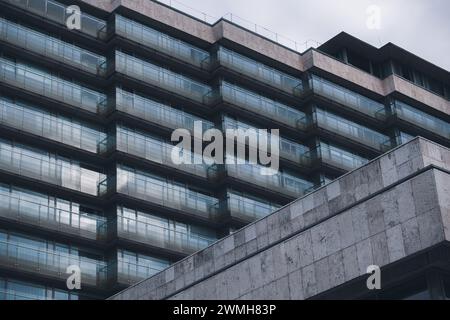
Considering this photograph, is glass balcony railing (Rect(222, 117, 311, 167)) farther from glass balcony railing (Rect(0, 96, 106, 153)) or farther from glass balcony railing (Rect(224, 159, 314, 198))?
glass balcony railing (Rect(0, 96, 106, 153))

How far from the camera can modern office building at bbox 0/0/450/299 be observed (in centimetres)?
7119

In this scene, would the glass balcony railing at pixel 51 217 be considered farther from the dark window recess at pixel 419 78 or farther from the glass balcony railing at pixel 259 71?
the dark window recess at pixel 419 78

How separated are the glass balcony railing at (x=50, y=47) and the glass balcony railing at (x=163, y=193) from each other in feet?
31.2

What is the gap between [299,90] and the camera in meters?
90.8

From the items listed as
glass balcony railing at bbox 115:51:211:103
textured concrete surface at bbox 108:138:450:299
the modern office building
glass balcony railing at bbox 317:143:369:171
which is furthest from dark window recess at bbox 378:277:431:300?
glass balcony railing at bbox 317:143:369:171

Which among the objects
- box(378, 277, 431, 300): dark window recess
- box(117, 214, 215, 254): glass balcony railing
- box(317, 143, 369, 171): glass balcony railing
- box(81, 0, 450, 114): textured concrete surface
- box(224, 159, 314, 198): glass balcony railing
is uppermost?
box(81, 0, 450, 114): textured concrete surface

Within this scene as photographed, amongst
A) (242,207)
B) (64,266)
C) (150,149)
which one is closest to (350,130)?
(242,207)

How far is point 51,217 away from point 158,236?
8787 mm

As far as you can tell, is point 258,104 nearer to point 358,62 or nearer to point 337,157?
point 337,157

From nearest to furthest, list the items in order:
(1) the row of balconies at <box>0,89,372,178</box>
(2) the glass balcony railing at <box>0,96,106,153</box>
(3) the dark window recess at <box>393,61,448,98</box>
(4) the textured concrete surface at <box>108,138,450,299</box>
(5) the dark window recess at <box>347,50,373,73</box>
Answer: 1. (4) the textured concrete surface at <box>108,138,450,299</box>
2. (2) the glass balcony railing at <box>0,96,106,153</box>
3. (1) the row of balconies at <box>0,89,372,178</box>
4. (5) the dark window recess at <box>347,50,373,73</box>
5. (3) the dark window recess at <box>393,61,448,98</box>

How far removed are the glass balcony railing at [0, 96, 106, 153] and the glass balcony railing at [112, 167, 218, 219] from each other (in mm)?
3537

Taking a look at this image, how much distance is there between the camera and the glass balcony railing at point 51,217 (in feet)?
226

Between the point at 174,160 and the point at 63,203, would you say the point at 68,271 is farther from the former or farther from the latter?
the point at 174,160

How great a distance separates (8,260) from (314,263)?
115ft
